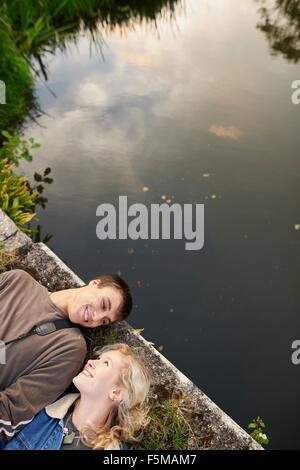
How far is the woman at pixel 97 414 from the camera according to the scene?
2426mm

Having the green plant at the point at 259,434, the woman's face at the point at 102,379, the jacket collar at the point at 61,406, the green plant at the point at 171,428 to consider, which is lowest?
the green plant at the point at 259,434

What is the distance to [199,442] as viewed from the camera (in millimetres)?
2541

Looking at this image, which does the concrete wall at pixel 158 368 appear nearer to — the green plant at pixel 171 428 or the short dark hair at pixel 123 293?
the green plant at pixel 171 428

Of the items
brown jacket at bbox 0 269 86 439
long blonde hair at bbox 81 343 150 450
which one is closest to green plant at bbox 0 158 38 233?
brown jacket at bbox 0 269 86 439

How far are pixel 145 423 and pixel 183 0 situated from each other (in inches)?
261

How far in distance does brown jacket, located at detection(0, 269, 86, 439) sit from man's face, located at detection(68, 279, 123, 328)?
8cm

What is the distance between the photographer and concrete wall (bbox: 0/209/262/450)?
8.38 ft

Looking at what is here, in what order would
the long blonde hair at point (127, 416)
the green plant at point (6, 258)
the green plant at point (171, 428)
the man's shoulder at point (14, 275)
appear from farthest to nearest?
1. the green plant at point (6, 258)
2. the man's shoulder at point (14, 275)
3. the green plant at point (171, 428)
4. the long blonde hair at point (127, 416)

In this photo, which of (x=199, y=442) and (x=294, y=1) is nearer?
(x=199, y=442)

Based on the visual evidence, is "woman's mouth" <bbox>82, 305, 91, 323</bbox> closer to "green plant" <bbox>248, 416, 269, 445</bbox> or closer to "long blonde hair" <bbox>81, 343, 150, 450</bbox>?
"long blonde hair" <bbox>81, 343, 150, 450</bbox>

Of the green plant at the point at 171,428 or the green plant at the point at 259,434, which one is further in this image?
the green plant at the point at 259,434

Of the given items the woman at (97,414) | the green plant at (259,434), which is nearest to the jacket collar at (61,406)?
the woman at (97,414)
